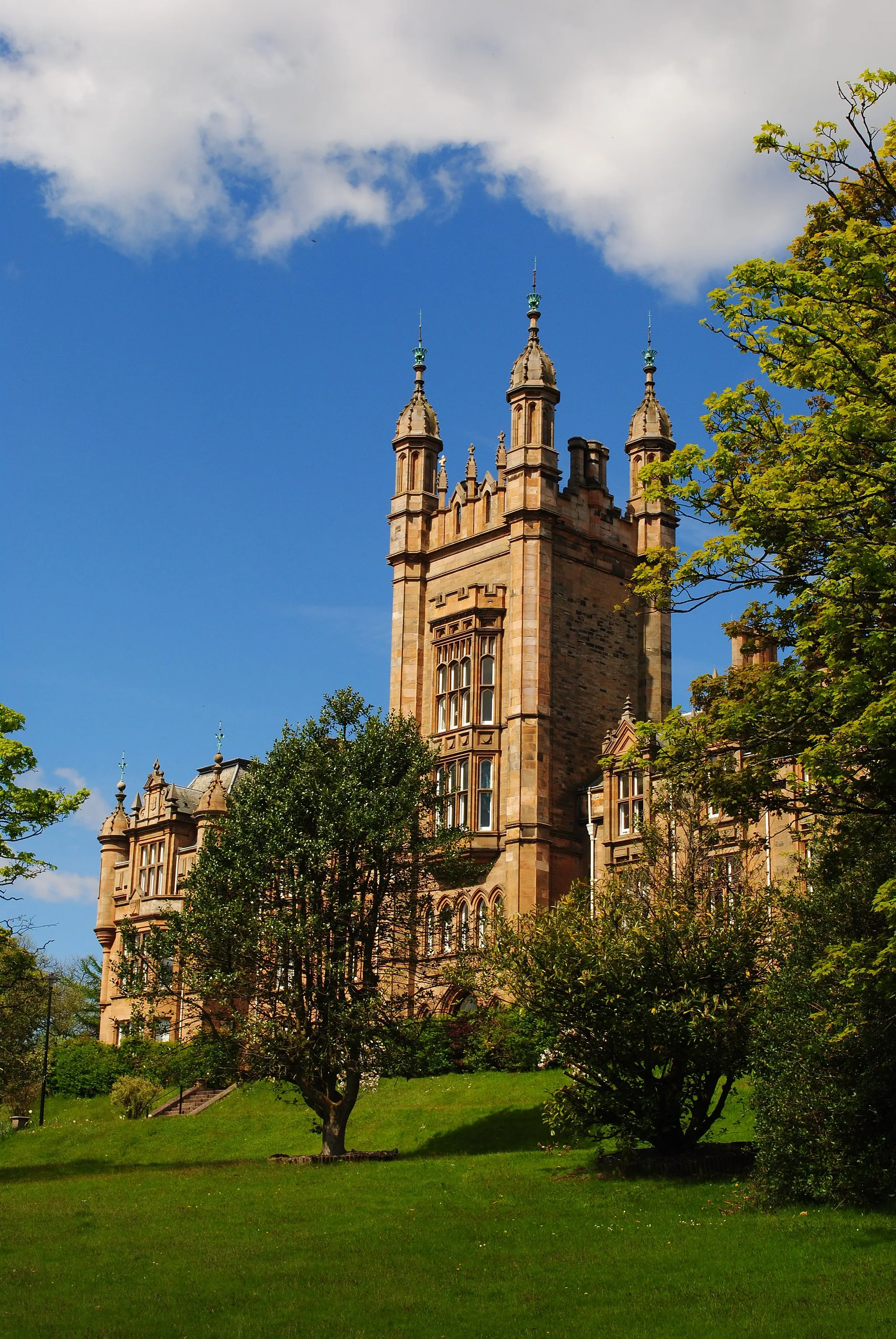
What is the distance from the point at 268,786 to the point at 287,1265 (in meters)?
18.7

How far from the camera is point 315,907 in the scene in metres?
37.2

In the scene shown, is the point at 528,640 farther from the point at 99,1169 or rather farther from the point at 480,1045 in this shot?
the point at 99,1169

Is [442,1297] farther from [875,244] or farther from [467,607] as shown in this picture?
[467,607]

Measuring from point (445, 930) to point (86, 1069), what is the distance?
26.5m

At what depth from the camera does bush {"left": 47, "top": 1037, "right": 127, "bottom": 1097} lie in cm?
6100

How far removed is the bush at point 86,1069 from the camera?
200 ft

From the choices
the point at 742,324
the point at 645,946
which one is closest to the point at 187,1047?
the point at 645,946

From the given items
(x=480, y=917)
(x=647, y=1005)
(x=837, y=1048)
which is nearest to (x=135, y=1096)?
(x=480, y=917)

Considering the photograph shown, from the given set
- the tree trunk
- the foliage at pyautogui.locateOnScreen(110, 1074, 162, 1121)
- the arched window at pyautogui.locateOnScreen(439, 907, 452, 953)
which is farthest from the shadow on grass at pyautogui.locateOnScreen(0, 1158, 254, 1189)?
the foliage at pyautogui.locateOnScreen(110, 1074, 162, 1121)

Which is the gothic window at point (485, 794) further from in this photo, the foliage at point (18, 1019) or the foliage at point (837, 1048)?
the foliage at point (837, 1048)

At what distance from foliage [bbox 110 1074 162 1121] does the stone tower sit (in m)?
14.0

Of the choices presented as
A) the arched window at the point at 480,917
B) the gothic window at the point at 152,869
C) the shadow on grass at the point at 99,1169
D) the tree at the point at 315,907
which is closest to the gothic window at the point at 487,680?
the arched window at the point at 480,917

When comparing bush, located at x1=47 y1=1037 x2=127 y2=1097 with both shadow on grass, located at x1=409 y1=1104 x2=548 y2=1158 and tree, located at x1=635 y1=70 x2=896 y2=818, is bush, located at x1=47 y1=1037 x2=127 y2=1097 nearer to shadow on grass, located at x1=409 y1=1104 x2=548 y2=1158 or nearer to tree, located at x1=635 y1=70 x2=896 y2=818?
shadow on grass, located at x1=409 y1=1104 x2=548 y2=1158

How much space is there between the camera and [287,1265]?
20.5 meters
